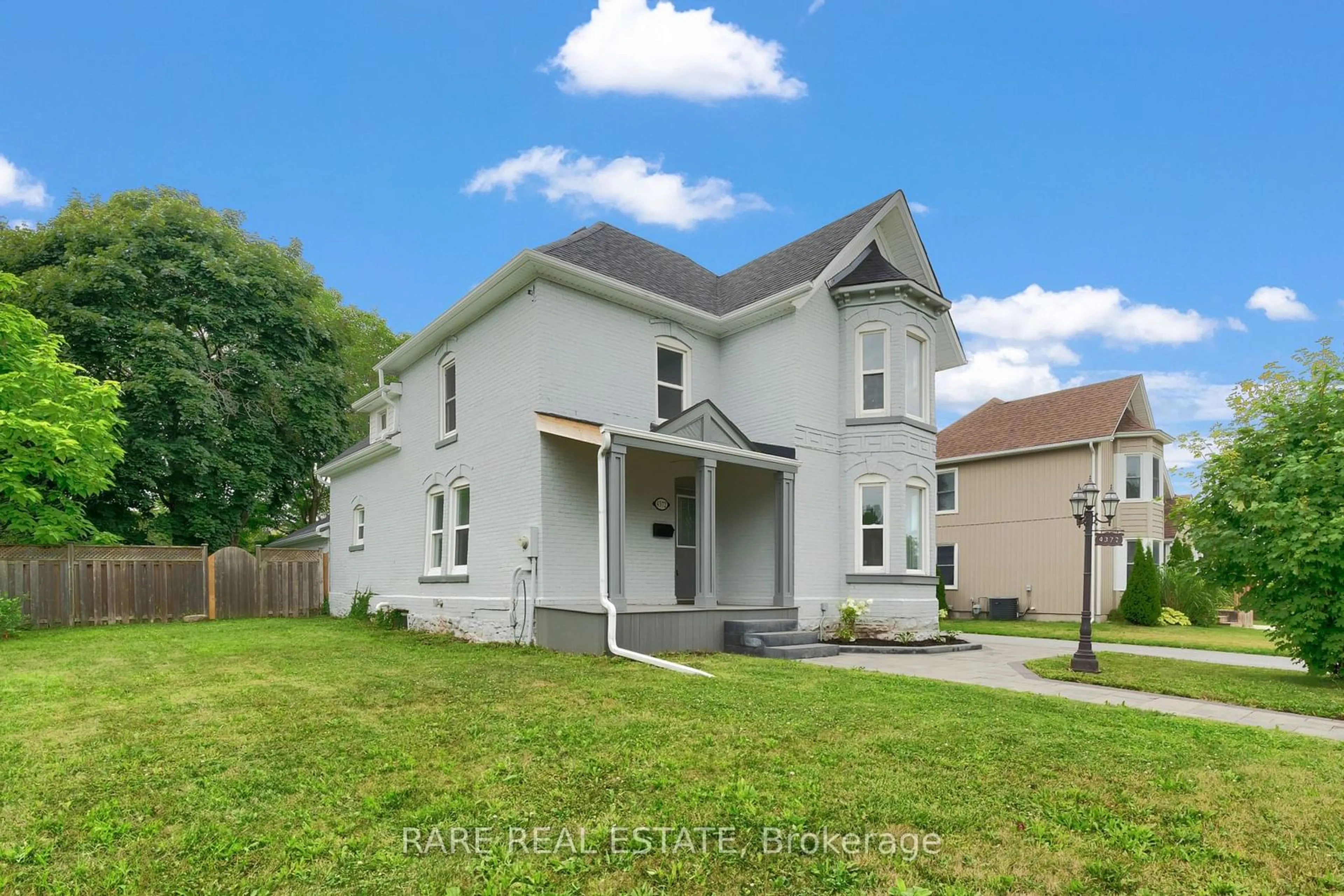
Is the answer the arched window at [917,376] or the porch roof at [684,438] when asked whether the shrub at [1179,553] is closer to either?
the arched window at [917,376]

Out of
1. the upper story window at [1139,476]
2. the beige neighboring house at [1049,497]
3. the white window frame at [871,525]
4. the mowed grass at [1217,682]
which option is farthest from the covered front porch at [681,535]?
the upper story window at [1139,476]

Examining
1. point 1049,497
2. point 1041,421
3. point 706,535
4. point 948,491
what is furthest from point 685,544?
point 1041,421

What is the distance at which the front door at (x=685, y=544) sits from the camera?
13.0 m

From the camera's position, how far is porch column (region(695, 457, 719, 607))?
10930mm

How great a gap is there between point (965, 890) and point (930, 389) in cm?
1222

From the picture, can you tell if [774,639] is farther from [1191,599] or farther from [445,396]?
[1191,599]

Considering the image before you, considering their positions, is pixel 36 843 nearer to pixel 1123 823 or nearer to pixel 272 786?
pixel 272 786

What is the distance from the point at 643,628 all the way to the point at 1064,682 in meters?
5.35

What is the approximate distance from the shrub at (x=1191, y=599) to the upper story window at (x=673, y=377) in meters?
15.2

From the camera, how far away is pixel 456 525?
13.7 meters

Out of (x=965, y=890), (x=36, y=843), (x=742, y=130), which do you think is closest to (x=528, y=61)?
(x=742, y=130)

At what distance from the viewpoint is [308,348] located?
76.8 feet

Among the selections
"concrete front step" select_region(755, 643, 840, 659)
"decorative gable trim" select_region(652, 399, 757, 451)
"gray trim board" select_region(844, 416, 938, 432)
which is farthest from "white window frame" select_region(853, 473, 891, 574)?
"decorative gable trim" select_region(652, 399, 757, 451)

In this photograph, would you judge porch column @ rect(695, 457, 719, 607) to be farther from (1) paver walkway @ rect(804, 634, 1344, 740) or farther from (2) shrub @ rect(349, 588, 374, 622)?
(2) shrub @ rect(349, 588, 374, 622)
